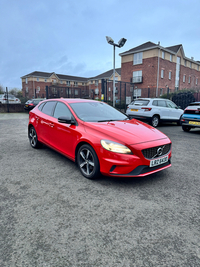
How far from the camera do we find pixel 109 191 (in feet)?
10.5

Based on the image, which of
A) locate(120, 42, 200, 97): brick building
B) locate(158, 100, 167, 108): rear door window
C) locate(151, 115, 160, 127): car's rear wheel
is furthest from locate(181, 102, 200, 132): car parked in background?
locate(120, 42, 200, 97): brick building

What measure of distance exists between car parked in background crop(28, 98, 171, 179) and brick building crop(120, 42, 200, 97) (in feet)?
88.1

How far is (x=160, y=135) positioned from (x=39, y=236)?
275cm

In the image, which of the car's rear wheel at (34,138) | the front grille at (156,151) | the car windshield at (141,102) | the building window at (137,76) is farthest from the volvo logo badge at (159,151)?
the building window at (137,76)

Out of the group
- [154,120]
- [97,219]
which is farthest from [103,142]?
[154,120]

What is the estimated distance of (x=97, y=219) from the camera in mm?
2447

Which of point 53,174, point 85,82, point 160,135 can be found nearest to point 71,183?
point 53,174

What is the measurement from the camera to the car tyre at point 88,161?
3414mm

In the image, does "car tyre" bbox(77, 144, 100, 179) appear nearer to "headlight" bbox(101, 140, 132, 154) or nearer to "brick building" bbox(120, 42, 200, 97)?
"headlight" bbox(101, 140, 132, 154)

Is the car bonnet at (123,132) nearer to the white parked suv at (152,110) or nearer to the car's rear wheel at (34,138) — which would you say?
the car's rear wheel at (34,138)

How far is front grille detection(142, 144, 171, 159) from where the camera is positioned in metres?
3.29

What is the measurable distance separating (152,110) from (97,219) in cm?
916

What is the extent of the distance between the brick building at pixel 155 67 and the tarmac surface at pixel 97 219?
27868 mm

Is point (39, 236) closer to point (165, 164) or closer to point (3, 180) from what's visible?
point (3, 180)
